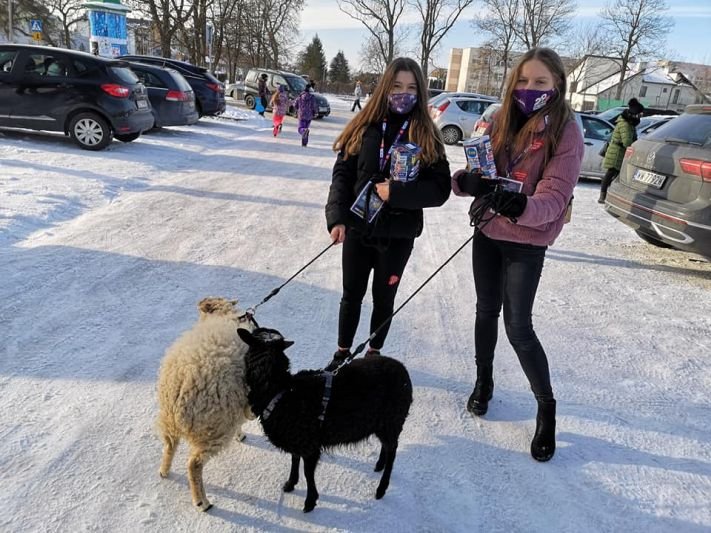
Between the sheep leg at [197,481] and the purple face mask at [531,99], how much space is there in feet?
8.27

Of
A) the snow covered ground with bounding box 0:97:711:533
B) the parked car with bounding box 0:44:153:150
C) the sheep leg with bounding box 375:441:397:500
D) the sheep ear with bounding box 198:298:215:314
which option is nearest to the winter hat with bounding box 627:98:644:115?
the snow covered ground with bounding box 0:97:711:533

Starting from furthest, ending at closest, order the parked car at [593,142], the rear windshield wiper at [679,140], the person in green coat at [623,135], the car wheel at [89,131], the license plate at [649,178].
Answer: the parked car at [593,142], the car wheel at [89,131], the person in green coat at [623,135], the license plate at [649,178], the rear windshield wiper at [679,140]

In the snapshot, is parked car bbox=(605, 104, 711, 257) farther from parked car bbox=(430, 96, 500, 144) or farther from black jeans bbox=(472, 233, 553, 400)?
parked car bbox=(430, 96, 500, 144)

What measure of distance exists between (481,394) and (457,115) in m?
16.7

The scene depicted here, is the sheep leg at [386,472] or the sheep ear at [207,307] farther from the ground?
the sheep ear at [207,307]

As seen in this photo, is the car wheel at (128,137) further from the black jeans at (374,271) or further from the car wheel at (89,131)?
the black jeans at (374,271)

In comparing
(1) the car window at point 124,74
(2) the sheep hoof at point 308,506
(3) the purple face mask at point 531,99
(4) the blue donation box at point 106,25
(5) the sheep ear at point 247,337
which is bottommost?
(2) the sheep hoof at point 308,506

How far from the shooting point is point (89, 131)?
991cm

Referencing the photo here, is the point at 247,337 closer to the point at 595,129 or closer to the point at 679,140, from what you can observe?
the point at 679,140

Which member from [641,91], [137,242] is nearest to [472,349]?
[137,242]

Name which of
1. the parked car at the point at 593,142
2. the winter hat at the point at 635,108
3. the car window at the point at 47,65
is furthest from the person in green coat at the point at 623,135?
the car window at the point at 47,65

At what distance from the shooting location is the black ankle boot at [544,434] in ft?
9.31

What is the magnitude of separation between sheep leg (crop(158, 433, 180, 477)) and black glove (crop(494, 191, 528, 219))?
2.01m

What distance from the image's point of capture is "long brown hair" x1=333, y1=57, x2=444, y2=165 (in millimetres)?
2805
